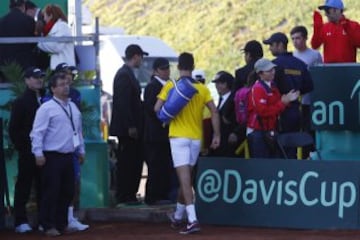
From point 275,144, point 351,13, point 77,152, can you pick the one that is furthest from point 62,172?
point 351,13

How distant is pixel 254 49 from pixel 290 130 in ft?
3.74

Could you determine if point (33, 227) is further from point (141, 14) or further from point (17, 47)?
point (141, 14)

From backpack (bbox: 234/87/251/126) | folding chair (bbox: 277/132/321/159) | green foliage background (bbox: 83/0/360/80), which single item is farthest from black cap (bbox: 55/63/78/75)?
green foliage background (bbox: 83/0/360/80)

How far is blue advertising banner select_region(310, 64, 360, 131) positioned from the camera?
1441 cm

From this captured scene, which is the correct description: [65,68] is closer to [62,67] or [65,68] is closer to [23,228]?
[62,67]

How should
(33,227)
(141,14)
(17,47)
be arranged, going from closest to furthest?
1. (33,227)
2. (17,47)
3. (141,14)

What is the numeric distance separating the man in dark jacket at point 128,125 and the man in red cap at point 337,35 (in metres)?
2.26

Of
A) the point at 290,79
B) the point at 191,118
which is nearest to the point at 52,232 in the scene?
the point at 191,118

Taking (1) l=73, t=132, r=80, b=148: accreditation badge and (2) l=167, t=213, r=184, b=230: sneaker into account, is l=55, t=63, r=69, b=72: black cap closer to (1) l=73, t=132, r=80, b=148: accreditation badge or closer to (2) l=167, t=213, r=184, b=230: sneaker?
(1) l=73, t=132, r=80, b=148: accreditation badge

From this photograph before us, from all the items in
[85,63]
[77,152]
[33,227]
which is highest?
[85,63]

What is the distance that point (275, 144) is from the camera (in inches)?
555

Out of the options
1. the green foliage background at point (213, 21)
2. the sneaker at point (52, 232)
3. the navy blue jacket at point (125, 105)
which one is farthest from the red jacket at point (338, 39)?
the green foliage background at point (213, 21)

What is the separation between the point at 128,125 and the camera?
15.5 metres

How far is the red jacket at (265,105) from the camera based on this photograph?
13.7 meters
